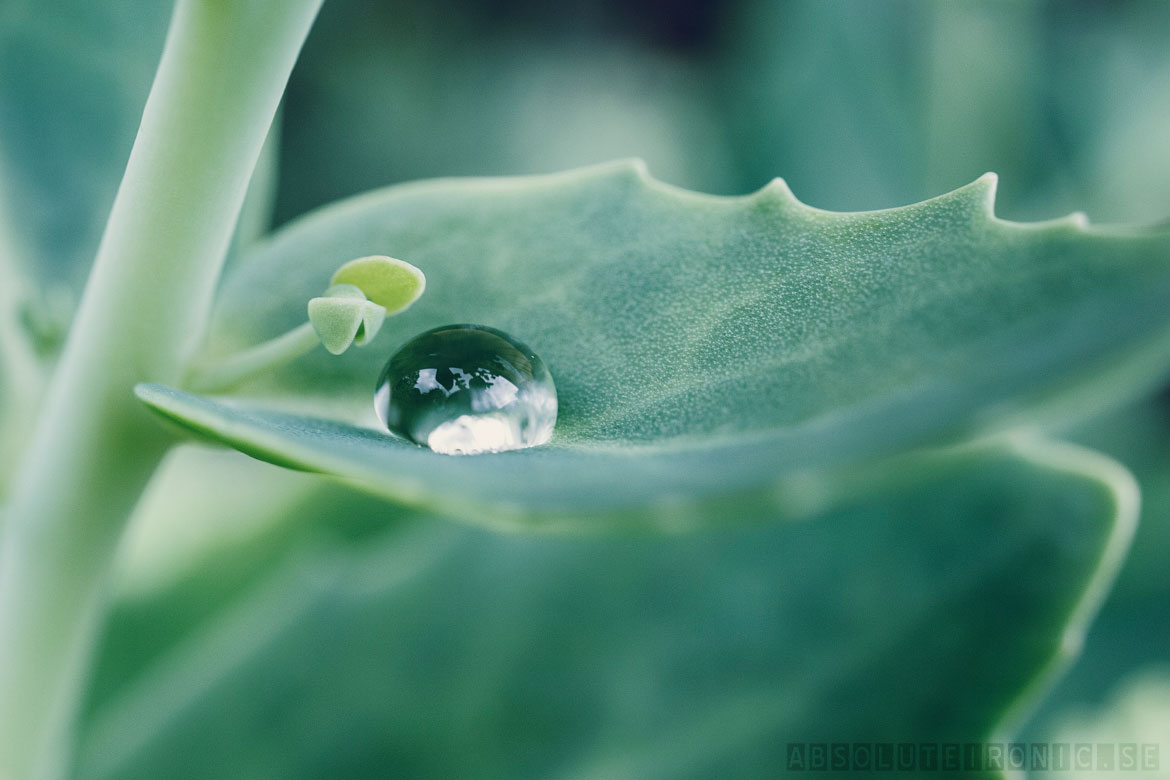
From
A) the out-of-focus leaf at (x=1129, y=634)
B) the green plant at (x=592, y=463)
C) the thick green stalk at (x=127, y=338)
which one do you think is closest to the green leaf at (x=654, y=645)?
the green plant at (x=592, y=463)

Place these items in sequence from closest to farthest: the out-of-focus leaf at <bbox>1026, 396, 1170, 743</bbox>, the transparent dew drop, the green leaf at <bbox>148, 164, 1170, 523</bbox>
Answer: the green leaf at <bbox>148, 164, 1170, 523</bbox>, the transparent dew drop, the out-of-focus leaf at <bbox>1026, 396, 1170, 743</bbox>

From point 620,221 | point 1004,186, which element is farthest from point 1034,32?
point 620,221

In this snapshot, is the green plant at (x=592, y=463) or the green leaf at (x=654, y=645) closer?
the green plant at (x=592, y=463)

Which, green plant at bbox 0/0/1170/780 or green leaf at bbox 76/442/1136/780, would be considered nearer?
green plant at bbox 0/0/1170/780

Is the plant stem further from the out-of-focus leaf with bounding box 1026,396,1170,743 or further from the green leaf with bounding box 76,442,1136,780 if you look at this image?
the out-of-focus leaf with bounding box 1026,396,1170,743

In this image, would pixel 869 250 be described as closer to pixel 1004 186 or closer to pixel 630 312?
pixel 630 312

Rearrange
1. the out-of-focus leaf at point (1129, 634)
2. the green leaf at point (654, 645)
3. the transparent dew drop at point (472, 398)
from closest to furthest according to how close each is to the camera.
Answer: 1. the transparent dew drop at point (472, 398)
2. the green leaf at point (654, 645)
3. the out-of-focus leaf at point (1129, 634)

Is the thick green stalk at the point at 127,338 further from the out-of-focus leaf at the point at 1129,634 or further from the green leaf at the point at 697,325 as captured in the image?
the out-of-focus leaf at the point at 1129,634

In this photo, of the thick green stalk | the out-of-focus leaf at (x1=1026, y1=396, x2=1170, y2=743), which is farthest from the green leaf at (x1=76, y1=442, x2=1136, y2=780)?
the out-of-focus leaf at (x1=1026, y1=396, x2=1170, y2=743)

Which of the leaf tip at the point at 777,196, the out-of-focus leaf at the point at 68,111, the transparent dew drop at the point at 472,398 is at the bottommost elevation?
the transparent dew drop at the point at 472,398
